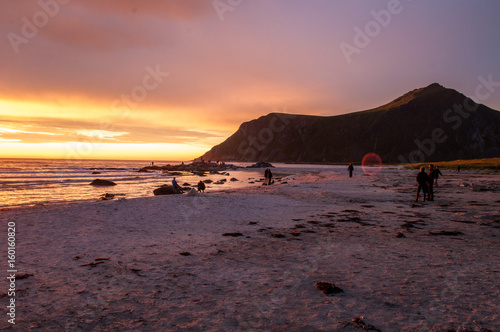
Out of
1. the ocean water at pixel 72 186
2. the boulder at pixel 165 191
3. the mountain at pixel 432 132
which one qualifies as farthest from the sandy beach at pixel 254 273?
the mountain at pixel 432 132

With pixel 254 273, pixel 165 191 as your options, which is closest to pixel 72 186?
pixel 165 191

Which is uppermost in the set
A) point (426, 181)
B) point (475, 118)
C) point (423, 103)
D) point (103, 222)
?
point (423, 103)

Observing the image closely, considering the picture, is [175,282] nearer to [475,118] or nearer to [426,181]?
[426,181]

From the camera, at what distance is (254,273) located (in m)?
6.14

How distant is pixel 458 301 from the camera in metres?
4.72

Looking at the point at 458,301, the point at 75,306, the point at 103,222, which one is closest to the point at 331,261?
the point at 458,301

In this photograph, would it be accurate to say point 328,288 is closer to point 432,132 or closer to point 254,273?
point 254,273

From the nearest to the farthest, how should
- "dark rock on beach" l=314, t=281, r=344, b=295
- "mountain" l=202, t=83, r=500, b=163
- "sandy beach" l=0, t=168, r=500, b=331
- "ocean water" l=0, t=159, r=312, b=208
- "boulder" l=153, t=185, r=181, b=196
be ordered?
"sandy beach" l=0, t=168, r=500, b=331 < "dark rock on beach" l=314, t=281, r=344, b=295 < "boulder" l=153, t=185, r=181, b=196 < "ocean water" l=0, t=159, r=312, b=208 < "mountain" l=202, t=83, r=500, b=163

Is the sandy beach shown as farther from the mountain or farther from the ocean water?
the mountain

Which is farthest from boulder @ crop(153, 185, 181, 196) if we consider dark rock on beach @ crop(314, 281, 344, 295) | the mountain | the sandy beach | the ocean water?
the mountain

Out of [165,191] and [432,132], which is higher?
[432,132]

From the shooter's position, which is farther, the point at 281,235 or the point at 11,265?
the point at 281,235

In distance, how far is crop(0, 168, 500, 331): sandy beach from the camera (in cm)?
423

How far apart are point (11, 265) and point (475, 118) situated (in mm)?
234322
